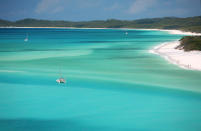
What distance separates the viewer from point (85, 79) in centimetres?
1625

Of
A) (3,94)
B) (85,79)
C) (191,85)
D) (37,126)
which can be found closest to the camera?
(37,126)

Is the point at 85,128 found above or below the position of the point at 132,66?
below

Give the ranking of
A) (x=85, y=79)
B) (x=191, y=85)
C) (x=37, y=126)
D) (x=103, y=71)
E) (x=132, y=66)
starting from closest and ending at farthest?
(x=37, y=126), (x=191, y=85), (x=85, y=79), (x=103, y=71), (x=132, y=66)

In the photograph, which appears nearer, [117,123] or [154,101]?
[117,123]

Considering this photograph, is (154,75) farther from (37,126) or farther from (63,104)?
(37,126)

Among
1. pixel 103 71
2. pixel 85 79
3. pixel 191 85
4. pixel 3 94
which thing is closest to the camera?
pixel 3 94

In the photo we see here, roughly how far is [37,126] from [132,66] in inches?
473

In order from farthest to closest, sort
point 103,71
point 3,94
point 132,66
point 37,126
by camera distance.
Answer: point 132,66, point 103,71, point 3,94, point 37,126

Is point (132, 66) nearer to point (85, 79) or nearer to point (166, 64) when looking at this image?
point (166, 64)

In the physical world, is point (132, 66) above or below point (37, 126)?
above

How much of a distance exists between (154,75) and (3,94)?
8668mm

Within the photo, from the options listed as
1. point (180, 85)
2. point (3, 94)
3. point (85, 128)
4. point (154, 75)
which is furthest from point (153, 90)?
point (3, 94)

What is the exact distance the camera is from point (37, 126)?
30.8 feet

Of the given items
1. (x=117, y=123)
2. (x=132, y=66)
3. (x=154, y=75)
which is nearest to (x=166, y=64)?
(x=132, y=66)
